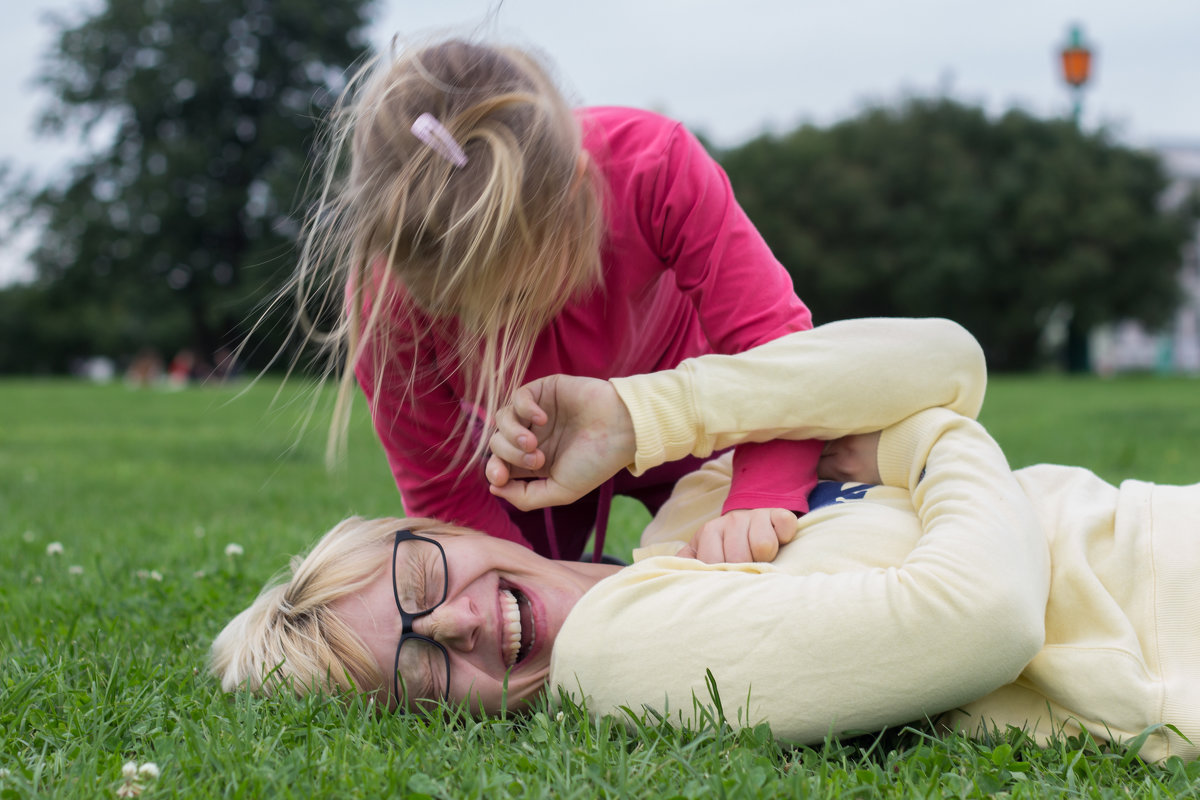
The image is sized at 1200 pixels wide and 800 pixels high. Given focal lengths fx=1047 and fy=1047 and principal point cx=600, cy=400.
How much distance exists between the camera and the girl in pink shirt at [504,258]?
218cm

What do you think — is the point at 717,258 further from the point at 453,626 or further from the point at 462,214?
the point at 453,626

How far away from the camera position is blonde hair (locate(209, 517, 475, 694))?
7.20 ft

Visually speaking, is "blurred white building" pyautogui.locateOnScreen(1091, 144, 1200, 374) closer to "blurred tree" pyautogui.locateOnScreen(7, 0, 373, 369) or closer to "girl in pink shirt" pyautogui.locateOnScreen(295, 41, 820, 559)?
"blurred tree" pyautogui.locateOnScreen(7, 0, 373, 369)

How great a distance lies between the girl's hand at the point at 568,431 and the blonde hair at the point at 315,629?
0.97ft

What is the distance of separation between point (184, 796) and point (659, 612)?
33.2 inches

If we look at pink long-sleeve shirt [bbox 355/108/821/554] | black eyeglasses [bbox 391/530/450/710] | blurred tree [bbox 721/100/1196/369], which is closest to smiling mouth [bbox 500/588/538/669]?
black eyeglasses [bbox 391/530/450/710]

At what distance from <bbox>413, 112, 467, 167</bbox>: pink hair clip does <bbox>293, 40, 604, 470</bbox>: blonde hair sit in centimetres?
2

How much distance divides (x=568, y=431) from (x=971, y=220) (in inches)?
1385

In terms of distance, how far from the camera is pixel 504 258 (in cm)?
221

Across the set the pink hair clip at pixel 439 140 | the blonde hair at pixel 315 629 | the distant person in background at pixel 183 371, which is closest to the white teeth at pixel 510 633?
the blonde hair at pixel 315 629

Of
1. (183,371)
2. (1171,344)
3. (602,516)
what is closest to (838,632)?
(602,516)

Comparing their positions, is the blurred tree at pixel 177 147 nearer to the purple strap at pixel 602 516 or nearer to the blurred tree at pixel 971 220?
the blurred tree at pixel 971 220

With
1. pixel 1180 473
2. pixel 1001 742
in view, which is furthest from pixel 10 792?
pixel 1180 473

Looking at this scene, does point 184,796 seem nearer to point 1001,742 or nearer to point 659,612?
point 659,612
